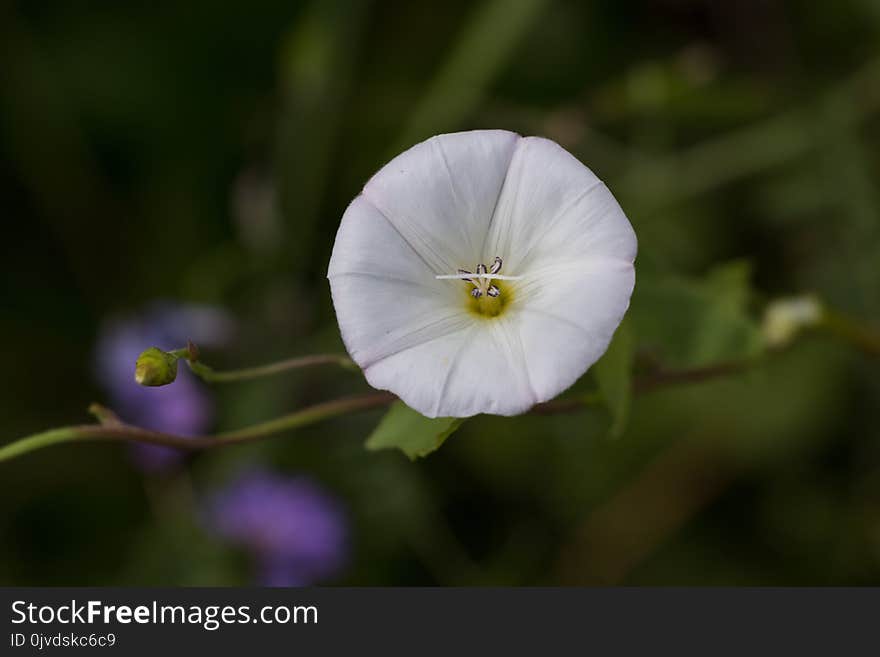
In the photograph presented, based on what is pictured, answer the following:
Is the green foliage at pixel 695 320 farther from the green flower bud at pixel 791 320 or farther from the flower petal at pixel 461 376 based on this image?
the flower petal at pixel 461 376

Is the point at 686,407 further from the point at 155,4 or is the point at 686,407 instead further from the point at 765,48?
the point at 155,4

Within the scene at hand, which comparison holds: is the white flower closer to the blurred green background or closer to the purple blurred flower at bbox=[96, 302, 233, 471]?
the blurred green background

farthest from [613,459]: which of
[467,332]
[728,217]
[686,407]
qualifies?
[467,332]

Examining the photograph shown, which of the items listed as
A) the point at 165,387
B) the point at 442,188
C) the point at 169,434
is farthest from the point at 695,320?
the point at 165,387

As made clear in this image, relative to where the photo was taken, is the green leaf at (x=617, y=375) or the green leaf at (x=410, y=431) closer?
the green leaf at (x=410, y=431)

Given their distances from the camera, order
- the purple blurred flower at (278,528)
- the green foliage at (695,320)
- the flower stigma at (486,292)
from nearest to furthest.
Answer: the flower stigma at (486,292) → the green foliage at (695,320) → the purple blurred flower at (278,528)

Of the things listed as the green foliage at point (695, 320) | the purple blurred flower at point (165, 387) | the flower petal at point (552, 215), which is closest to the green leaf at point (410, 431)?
the flower petal at point (552, 215)
